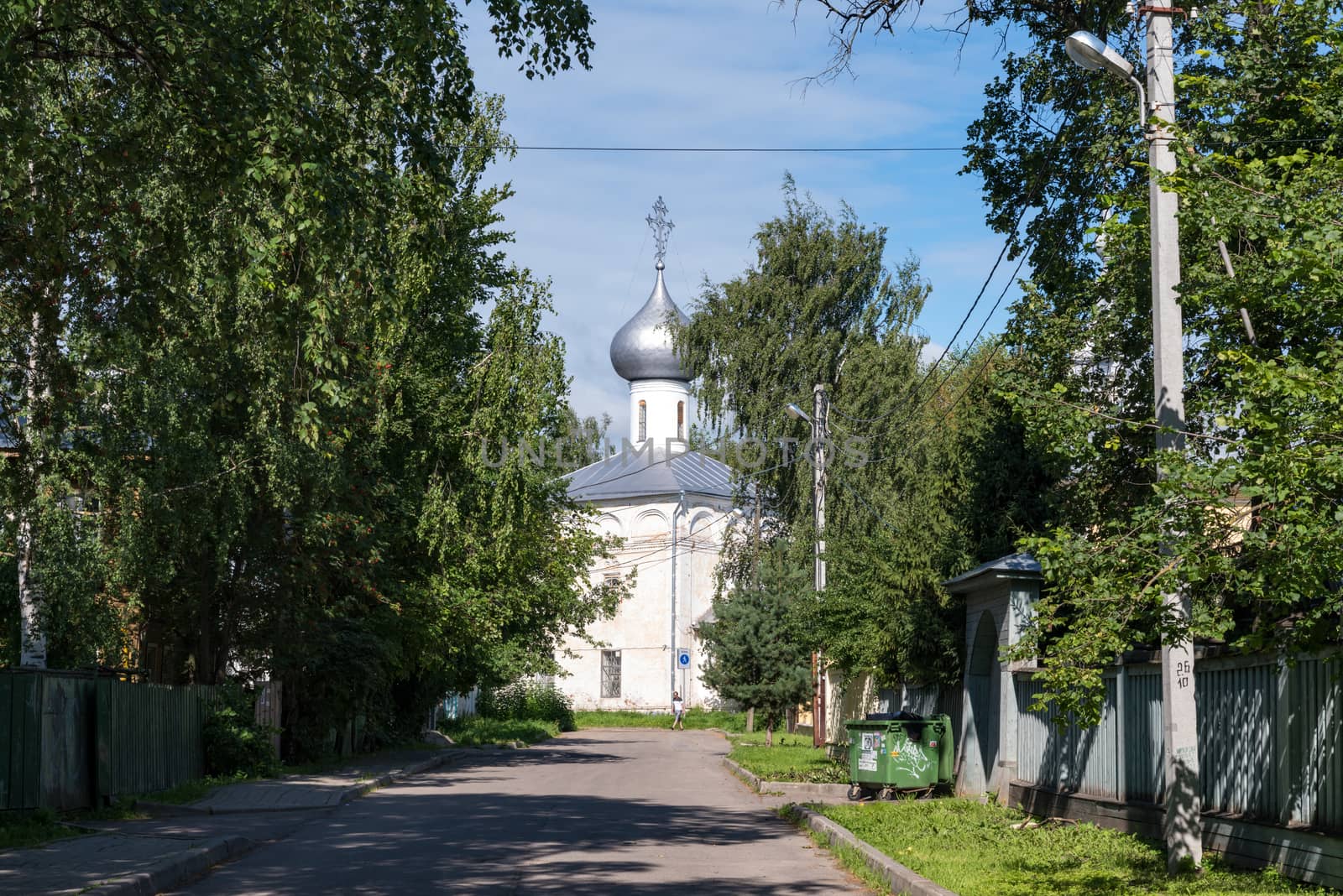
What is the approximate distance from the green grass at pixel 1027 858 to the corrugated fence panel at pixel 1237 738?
63cm

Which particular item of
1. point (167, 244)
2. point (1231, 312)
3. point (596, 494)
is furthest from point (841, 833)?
point (596, 494)

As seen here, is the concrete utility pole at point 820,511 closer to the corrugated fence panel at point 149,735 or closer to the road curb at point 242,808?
the road curb at point 242,808

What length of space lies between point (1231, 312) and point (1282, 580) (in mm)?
3686

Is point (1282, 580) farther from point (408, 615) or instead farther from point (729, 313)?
point (729, 313)

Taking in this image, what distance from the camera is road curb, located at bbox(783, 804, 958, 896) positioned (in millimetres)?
10375

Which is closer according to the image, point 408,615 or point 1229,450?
point 1229,450

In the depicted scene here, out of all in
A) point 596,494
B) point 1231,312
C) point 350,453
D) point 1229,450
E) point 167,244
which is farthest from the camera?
point 596,494

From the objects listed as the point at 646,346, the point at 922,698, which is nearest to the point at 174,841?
the point at 922,698

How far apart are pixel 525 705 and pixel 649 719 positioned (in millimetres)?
8277

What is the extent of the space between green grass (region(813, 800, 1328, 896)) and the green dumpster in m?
2.21

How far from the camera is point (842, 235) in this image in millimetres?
45781

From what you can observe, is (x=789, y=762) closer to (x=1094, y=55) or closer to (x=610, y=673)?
(x=1094, y=55)

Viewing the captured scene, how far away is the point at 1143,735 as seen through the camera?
13648mm

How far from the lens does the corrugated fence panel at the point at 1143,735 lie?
522 inches
